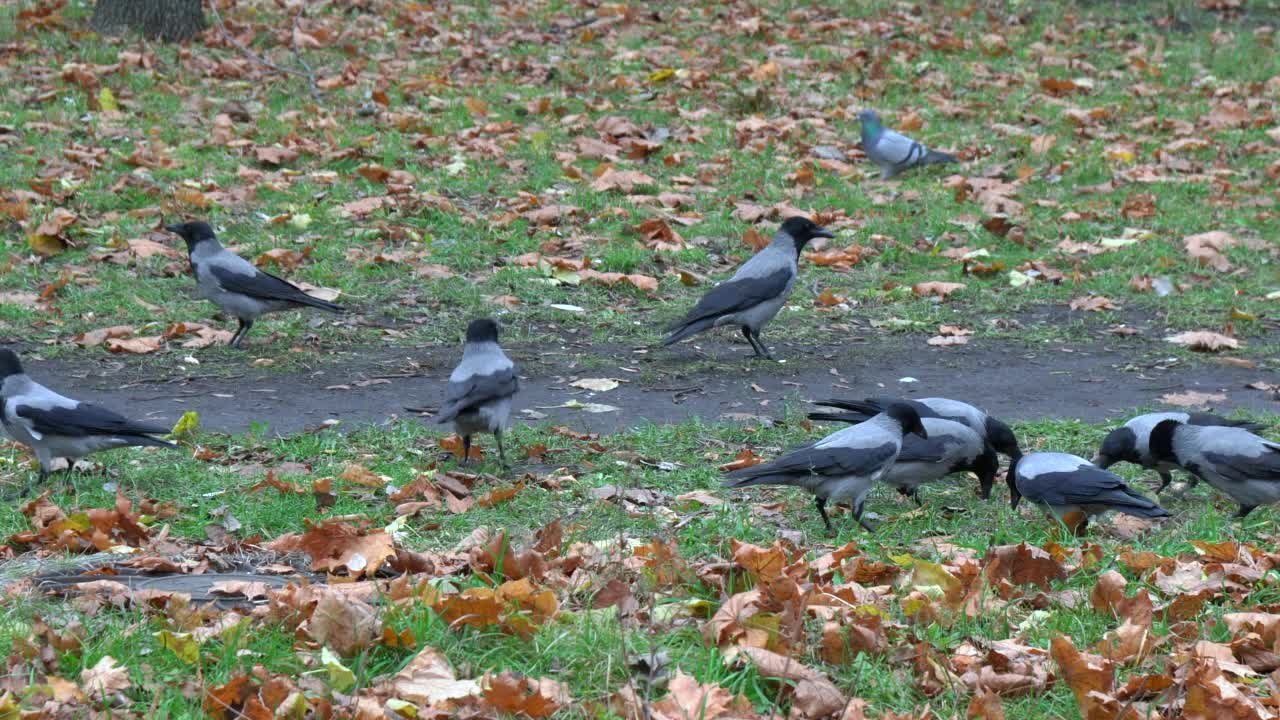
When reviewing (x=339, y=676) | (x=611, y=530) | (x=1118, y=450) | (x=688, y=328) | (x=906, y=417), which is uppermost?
(x=339, y=676)

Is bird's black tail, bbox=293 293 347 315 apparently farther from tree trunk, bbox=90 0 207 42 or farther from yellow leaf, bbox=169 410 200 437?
tree trunk, bbox=90 0 207 42

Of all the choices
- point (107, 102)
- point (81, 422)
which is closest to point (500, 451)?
point (81, 422)

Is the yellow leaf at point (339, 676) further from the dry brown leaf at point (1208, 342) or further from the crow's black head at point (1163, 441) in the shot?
the dry brown leaf at point (1208, 342)

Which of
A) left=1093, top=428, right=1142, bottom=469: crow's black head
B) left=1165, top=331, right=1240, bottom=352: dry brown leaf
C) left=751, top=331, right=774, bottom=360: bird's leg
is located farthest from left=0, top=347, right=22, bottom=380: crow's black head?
left=1165, top=331, right=1240, bottom=352: dry brown leaf

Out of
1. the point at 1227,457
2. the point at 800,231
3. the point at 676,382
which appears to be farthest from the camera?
the point at 800,231

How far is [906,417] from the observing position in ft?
20.3

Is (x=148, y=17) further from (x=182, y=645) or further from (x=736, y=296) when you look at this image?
(x=182, y=645)

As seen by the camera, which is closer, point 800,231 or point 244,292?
point 244,292

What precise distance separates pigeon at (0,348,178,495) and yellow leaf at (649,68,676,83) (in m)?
9.45

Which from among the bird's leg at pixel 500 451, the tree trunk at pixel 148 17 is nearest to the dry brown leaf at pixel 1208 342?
the bird's leg at pixel 500 451

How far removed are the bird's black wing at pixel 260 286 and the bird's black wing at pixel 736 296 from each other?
252 centimetres

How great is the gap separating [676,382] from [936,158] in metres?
5.67

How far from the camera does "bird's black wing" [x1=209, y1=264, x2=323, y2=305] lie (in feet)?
28.7

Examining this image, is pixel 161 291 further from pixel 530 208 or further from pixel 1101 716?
pixel 1101 716
